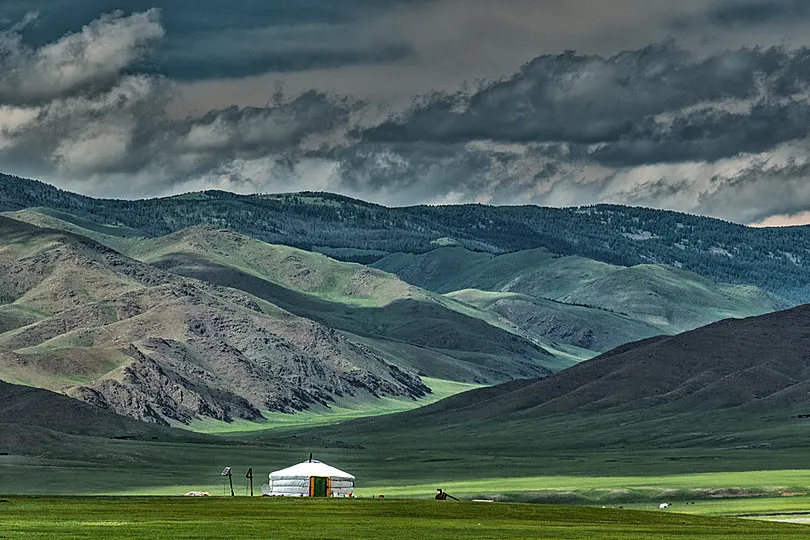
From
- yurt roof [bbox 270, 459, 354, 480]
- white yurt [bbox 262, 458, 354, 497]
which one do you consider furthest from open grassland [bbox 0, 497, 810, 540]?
yurt roof [bbox 270, 459, 354, 480]

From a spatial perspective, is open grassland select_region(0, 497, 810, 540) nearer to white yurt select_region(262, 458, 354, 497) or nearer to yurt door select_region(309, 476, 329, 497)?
yurt door select_region(309, 476, 329, 497)

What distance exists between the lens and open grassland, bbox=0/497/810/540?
2731 inches

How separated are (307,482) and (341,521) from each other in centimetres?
3493

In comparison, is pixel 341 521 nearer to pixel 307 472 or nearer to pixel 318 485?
pixel 318 485

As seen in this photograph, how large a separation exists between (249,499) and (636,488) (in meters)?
41.2

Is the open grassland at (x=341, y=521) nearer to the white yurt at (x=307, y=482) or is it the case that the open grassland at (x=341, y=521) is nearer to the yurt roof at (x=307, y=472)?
the white yurt at (x=307, y=482)

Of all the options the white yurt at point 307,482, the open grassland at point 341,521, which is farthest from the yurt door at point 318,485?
the open grassland at point 341,521

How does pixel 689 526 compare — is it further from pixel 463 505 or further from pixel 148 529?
pixel 148 529

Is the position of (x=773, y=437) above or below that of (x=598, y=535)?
above

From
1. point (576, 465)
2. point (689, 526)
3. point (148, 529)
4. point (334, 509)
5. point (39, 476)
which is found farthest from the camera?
point (576, 465)

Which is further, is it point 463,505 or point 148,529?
point 463,505

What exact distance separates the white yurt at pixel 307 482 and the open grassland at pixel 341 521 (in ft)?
48.6

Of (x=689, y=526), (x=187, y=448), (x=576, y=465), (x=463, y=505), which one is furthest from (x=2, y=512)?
(x=187, y=448)

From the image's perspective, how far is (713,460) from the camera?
167m
